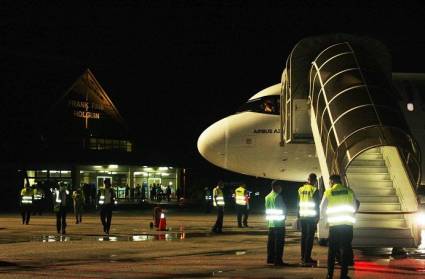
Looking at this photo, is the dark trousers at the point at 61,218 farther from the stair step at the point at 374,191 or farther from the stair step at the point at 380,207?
the stair step at the point at 380,207

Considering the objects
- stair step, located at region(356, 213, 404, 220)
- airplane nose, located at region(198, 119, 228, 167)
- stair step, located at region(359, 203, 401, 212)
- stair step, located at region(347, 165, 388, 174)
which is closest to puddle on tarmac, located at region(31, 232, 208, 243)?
airplane nose, located at region(198, 119, 228, 167)

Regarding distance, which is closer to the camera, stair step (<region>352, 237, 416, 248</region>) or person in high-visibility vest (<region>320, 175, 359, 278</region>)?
person in high-visibility vest (<region>320, 175, 359, 278</region>)

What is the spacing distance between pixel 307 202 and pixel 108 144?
55.3m

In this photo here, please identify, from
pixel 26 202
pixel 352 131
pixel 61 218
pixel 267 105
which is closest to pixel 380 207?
pixel 352 131

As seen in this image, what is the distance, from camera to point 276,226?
606 inches

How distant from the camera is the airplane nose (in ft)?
81.8

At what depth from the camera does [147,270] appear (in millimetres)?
14086

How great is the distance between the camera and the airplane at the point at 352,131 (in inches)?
677

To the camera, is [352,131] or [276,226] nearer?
[276,226]

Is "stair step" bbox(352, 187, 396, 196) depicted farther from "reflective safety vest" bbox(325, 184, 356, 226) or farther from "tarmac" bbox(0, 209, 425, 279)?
"reflective safety vest" bbox(325, 184, 356, 226)

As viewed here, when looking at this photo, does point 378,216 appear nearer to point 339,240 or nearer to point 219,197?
point 339,240

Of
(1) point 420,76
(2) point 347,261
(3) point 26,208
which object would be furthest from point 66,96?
(2) point 347,261

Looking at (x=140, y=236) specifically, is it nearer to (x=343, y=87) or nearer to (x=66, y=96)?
(x=343, y=87)

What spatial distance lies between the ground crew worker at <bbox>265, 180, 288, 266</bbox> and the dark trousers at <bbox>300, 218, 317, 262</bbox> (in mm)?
483
